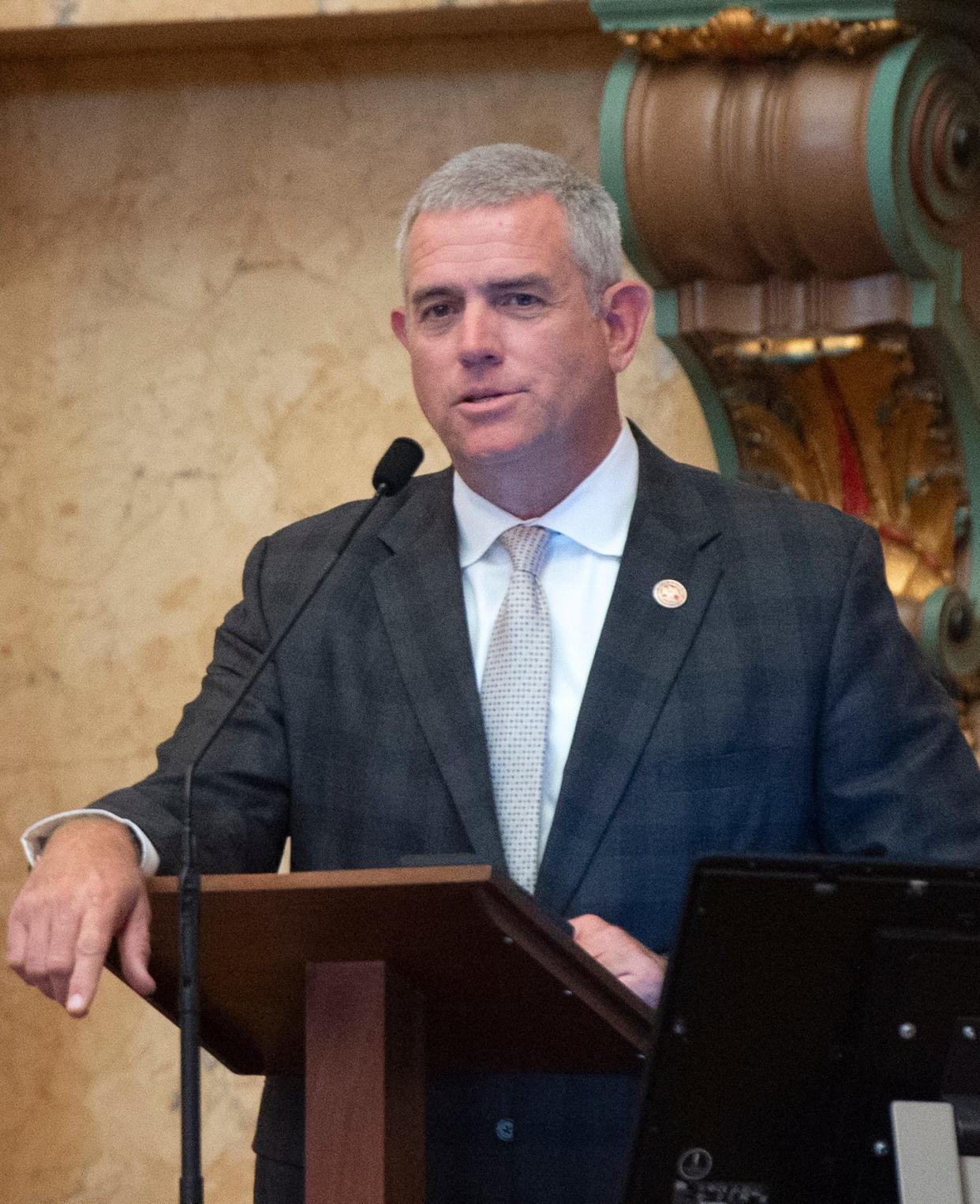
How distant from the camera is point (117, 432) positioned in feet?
12.2

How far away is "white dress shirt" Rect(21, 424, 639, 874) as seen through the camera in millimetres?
2559

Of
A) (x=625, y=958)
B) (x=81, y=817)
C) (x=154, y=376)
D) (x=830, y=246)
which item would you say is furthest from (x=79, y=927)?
(x=154, y=376)

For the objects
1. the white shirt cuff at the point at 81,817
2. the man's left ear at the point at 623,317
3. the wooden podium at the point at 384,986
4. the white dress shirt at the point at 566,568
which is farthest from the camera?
the man's left ear at the point at 623,317

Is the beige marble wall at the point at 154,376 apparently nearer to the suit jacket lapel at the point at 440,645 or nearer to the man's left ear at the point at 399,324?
the man's left ear at the point at 399,324

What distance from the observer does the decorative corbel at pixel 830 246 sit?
10.1 feet

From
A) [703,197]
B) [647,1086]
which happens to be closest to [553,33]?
[703,197]

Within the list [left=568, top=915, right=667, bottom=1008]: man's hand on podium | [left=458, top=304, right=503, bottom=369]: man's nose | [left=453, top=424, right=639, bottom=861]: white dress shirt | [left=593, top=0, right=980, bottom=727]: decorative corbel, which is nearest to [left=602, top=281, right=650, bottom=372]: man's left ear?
[left=453, top=424, right=639, bottom=861]: white dress shirt

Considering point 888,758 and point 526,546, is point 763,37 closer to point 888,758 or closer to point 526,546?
point 526,546

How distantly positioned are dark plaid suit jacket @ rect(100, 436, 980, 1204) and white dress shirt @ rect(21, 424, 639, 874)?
0.11ft

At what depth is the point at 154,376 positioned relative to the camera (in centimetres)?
372

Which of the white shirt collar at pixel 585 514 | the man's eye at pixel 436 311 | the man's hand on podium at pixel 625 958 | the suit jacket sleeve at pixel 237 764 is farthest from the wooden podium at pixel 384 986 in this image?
the man's eye at pixel 436 311

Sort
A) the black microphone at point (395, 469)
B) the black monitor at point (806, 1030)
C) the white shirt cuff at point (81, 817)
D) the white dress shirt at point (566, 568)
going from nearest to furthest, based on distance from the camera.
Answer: the black monitor at point (806, 1030), the white shirt cuff at point (81, 817), the black microphone at point (395, 469), the white dress shirt at point (566, 568)

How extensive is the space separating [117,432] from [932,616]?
1.43 m

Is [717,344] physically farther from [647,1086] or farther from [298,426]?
[647,1086]
